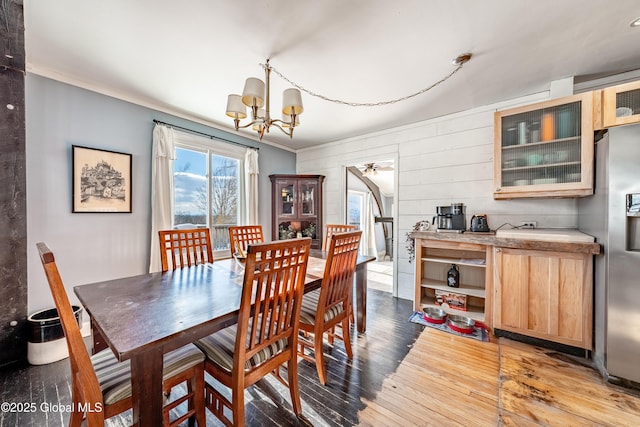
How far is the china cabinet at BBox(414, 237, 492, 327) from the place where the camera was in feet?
8.78

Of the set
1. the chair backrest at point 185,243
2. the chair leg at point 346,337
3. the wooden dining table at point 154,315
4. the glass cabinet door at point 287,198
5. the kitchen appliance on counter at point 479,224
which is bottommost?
the chair leg at point 346,337

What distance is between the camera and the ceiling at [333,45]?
5.16ft

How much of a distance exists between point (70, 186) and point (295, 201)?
2.84 m

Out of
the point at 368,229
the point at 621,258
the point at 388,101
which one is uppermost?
the point at 388,101

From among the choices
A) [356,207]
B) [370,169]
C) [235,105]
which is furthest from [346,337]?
[356,207]

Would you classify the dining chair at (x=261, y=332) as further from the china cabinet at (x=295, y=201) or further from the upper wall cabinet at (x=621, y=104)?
the china cabinet at (x=295, y=201)

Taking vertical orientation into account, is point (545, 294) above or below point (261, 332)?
below

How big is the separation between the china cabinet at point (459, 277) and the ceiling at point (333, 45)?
1729 mm

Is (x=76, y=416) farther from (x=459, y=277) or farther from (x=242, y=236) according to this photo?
(x=459, y=277)

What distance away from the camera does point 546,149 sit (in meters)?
2.35

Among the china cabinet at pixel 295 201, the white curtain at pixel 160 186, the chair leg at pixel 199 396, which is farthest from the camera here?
the china cabinet at pixel 295 201

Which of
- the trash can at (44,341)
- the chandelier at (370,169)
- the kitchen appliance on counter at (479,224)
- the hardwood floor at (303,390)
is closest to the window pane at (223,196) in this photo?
the trash can at (44,341)

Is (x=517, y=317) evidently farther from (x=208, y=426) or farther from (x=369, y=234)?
(x=369, y=234)

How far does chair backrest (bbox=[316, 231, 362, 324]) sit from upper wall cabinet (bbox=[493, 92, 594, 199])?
1882 mm
